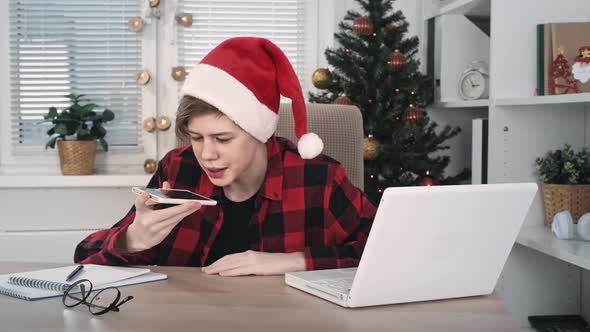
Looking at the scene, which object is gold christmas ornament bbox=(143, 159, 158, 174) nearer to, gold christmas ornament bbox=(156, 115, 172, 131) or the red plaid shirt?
gold christmas ornament bbox=(156, 115, 172, 131)

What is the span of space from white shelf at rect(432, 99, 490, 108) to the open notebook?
1576mm

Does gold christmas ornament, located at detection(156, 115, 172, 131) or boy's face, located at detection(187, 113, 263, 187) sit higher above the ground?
gold christmas ornament, located at detection(156, 115, 172, 131)

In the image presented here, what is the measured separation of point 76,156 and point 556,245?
6.12ft

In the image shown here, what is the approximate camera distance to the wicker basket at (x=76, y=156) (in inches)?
111

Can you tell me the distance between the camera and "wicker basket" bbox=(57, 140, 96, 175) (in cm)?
283

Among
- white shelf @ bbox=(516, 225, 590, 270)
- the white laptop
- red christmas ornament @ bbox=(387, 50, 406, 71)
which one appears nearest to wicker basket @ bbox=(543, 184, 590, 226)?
white shelf @ bbox=(516, 225, 590, 270)

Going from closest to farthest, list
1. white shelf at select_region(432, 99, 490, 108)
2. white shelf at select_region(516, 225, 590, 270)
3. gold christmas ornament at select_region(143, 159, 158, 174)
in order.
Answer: white shelf at select_region(516, 225, 590, 270) < white shelf at select_region(432, 99, 490, 108) < gold christmas ornament at select_region(143, 159, 158, 174)

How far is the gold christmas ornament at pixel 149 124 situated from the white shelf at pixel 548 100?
142cm

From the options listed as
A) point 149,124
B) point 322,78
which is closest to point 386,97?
point 322,78

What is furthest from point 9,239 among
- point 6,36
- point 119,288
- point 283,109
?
A: point 119,288

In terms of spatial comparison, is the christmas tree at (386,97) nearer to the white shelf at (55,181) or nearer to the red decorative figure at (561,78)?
the red decorative figure at (561,78)

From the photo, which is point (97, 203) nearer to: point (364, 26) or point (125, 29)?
point (125, 29)

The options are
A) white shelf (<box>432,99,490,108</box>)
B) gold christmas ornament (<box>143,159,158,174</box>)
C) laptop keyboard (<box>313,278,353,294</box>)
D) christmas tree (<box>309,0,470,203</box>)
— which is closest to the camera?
laptop keyboard (<box>313,278,353,294</box>)

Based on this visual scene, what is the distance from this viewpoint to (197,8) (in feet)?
9.97
